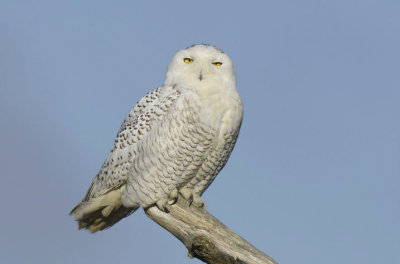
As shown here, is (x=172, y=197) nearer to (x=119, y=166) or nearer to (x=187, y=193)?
(x=187, y=193)

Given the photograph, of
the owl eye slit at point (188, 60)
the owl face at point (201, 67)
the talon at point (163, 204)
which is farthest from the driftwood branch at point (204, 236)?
the owl eye slit at point (188, 60)

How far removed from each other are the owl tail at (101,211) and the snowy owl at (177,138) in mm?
10

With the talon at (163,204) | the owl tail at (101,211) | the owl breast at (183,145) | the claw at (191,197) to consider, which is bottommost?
the owl tail at (101,211)

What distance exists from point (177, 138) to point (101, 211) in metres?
1.33

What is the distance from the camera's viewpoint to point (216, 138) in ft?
28.8

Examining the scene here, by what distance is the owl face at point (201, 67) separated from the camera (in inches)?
351

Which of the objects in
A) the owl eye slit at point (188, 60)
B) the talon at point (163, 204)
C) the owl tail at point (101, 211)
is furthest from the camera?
the owl tail at point (101, 211)

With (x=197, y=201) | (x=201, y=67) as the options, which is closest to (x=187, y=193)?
(x=197, y=201)

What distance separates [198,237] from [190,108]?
131 cm

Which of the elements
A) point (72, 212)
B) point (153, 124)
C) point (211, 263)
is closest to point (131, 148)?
point (153, 124)

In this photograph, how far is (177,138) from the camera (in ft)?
28.3

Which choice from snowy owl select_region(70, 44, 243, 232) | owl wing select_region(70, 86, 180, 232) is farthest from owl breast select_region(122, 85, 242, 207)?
owl wing select_region(70, 86, 180, 232)

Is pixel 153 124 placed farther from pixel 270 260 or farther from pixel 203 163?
pixel 270 260

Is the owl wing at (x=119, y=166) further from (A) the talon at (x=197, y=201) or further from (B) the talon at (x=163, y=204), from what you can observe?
(A) the talon at (x=197, y=201)
